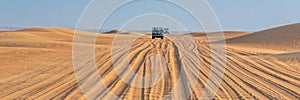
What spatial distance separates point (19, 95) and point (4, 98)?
20.3 inches

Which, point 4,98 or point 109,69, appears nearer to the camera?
point 4,98

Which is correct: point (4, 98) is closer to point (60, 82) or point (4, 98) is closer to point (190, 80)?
point (60, 82)

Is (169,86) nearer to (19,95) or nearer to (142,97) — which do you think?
(142,97)

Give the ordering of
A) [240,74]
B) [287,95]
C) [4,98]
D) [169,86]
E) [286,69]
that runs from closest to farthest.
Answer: [4,98], [287,95], [169,86], [240,74], [286,69]

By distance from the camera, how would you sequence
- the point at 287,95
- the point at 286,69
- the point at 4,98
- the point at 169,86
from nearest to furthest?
1. the point at 4,98
2. the point at 287,95
3. the point at 169,86
4. the point at 286,69

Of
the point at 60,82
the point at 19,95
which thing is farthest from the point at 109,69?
the point at 19,95

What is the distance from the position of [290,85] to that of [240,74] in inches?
104

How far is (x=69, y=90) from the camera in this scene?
11.6m

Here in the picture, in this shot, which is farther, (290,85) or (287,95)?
(290,85)

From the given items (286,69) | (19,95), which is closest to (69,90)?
(19,95)

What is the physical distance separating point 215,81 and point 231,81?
0.59 meters

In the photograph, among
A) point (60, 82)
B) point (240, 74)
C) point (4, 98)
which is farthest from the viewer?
point (240, 74)

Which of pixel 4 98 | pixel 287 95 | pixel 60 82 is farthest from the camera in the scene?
pixel 60 82

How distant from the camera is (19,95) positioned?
428 inches
